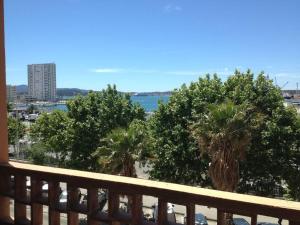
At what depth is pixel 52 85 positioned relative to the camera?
651ft

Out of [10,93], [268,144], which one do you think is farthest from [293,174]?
[10,93]

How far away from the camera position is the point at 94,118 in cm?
3550

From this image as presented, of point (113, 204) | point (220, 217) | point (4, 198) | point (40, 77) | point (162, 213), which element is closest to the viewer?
point (220, 217)

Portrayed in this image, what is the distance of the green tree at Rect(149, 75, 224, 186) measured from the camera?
26703 mm

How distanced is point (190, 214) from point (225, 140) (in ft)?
60.1

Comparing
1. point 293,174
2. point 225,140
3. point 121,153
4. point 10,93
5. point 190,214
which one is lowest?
point 293,174

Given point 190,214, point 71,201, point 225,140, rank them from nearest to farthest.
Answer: point 190,214 < point 71,201 < point 225,140

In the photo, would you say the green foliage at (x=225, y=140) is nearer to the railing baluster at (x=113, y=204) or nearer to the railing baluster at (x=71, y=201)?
the railing baluster at (x=71, y=201)

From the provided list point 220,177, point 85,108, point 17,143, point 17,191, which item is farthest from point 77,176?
point 17,143

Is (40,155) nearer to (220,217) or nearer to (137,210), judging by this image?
(137,210)

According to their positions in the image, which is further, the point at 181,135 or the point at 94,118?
the point at 94,118

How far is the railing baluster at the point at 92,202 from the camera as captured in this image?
10.4ft

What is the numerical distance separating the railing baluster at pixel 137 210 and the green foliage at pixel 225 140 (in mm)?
17779

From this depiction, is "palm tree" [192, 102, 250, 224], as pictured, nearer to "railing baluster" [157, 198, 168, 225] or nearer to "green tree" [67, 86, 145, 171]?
"green tree" [67, 86, 145, 171]
